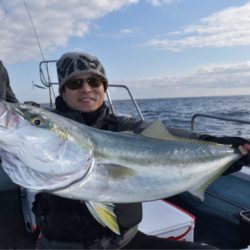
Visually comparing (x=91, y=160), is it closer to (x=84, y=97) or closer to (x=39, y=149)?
(x=39, y=149)

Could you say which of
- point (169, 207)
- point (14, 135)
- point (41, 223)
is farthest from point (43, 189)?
point (169, 207)

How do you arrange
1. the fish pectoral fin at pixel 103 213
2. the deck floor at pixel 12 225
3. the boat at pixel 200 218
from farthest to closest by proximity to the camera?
the deck floor at pixel 12 225 < the boat at pixel 200 218 < the fish pectoral fin at pixel 103 213

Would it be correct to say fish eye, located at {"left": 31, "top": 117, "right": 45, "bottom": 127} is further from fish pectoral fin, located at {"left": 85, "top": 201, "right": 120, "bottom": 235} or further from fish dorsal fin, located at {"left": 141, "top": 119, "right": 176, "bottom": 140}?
fish dorsal fin, located at {"left": 141, "top": 119, "right": 176, "bottom": 140}

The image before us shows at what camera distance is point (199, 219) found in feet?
18.9

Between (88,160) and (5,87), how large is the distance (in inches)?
161

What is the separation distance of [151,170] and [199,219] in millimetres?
3463

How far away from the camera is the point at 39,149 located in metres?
2.24

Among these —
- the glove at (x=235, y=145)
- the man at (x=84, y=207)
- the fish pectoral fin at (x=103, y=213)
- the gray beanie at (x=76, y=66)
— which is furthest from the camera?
the gray beanie at (x=76, y=66)

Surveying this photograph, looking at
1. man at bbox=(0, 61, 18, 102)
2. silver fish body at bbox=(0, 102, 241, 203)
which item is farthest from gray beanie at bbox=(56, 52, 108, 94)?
man at bbox=(0, 61, 18, 102)

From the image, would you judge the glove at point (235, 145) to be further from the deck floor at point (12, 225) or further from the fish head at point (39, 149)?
the deck floor at point (12, 225)

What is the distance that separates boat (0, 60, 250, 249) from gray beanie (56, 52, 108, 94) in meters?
0.79

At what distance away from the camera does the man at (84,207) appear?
3.15m

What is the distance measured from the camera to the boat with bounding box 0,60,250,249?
4.17 meters

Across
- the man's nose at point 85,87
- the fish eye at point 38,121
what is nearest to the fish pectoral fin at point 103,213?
the fish eye at point 38,121
